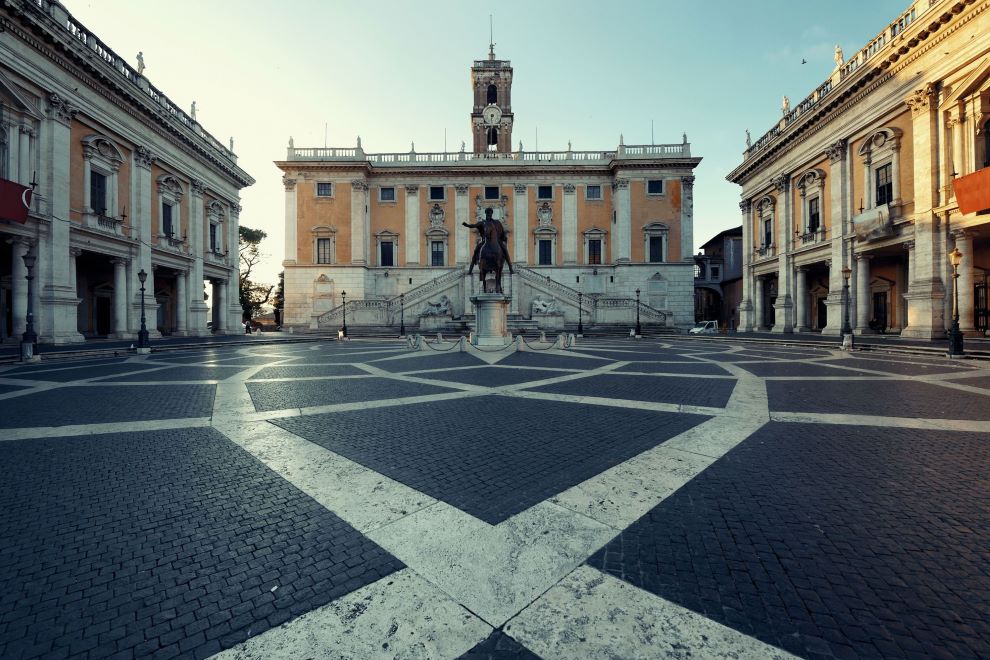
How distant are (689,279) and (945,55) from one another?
20.9 m

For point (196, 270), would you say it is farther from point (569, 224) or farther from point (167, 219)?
point (569, 224)

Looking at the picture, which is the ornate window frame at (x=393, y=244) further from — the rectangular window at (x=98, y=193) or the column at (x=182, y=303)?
the rectangular window at (x=98, y=193)

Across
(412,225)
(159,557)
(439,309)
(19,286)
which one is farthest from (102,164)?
(159,557)

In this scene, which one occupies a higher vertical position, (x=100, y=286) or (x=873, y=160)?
(x=873, y=160)

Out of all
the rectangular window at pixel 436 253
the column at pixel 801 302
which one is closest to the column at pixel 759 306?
the column at pixel 801 302

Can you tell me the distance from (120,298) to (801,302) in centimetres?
4093

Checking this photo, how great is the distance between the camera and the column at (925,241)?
1725 cm

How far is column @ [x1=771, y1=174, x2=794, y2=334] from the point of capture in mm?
26984

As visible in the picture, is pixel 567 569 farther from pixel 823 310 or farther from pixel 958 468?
pixel 823 310

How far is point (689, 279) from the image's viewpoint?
3662cm

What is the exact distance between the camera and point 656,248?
3741cm

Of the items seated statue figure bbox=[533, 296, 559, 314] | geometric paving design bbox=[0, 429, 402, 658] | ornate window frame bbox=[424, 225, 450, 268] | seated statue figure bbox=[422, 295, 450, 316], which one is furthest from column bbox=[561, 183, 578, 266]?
geometric paving design bbox=[0, 429, 402, 658]

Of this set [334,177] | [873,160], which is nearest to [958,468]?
[873,160]

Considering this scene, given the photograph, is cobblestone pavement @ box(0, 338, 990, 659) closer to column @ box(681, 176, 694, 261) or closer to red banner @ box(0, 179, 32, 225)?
red banner @ box(0, 179, 32, 225)
